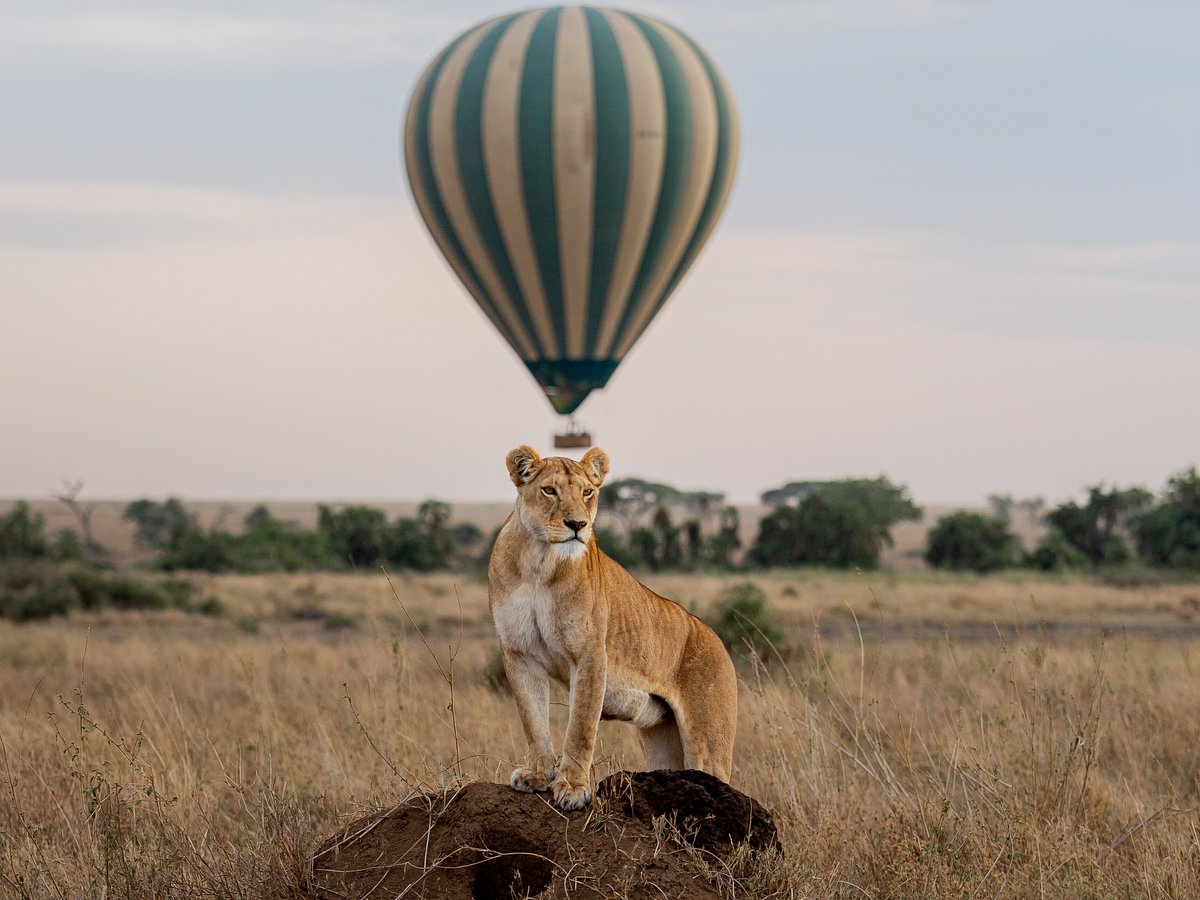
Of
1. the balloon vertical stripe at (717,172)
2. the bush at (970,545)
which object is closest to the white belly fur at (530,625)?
the balloon vertical stripe at (717,172)

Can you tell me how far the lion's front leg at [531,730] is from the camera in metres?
5.63

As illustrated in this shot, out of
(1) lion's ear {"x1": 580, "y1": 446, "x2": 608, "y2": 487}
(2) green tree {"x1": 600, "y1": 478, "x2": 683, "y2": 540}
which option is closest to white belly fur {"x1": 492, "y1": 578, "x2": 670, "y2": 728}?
(1) lion's ear {"x1": 580, "y1": 446, "x2": 608, "y2": 487}

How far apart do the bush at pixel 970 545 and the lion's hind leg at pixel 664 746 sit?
5882 cm

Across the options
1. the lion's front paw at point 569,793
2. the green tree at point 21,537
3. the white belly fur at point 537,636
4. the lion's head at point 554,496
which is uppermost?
the lion's head at point 554,496

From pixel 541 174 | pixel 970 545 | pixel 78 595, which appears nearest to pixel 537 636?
pixel 541 174

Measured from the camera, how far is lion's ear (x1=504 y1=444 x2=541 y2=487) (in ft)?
18.0

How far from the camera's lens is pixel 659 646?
6070 millimetres

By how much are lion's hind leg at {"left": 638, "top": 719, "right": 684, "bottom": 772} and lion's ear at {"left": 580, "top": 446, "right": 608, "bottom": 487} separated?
4.63ft

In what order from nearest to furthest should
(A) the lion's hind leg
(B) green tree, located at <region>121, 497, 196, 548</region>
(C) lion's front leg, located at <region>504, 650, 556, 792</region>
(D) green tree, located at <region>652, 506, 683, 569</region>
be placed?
(C) lion's front leg, located at <region>504, 650, 556, 792</region> < (A) the lion's hind leg < (D) green tree, located at <region>652, 506, 683, 569</region> < (B) green tree, located at <region>121, 497, 196, 548</region>

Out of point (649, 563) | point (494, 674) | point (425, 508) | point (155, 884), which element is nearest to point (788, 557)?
point (649, 563)

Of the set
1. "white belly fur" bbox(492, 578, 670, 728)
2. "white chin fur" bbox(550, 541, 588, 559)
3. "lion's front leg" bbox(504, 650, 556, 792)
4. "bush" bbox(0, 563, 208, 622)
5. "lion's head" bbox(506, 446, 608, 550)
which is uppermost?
"lion's head" bbox(506, 446, 608, 550)

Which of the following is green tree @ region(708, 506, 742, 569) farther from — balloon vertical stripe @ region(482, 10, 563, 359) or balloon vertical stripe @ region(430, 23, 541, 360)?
balloon vertical stripe @ region(482, 10, 563, 359)

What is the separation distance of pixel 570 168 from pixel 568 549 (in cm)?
2901

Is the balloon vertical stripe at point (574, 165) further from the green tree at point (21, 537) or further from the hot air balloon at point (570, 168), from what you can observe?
the green tree at point (21, 537)
